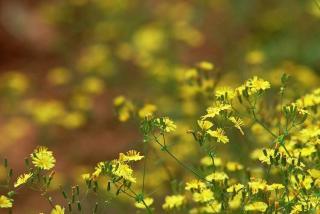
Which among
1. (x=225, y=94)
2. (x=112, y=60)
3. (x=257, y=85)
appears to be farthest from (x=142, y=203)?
(x=112, y=60)

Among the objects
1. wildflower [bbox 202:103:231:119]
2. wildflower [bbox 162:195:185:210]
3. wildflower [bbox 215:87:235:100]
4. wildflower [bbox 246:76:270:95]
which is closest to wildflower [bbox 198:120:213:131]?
wildflower [bbox 202:103:231:119]

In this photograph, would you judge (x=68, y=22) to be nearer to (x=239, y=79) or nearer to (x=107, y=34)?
(x=107, y=34)

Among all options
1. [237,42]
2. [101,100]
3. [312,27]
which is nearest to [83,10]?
[101,100]

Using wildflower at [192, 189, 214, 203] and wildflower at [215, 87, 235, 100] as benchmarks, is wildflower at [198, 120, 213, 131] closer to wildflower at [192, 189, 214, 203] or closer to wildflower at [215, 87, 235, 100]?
wildflower at [215, 87, 235, 100]

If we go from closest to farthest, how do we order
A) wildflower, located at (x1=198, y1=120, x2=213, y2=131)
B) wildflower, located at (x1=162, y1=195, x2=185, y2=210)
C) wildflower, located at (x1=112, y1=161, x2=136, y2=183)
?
1. wildflower, located at (x1=112, y1=161, x2=136, y2=183)
2. wildflower, located at (x1=198, y1=120, x2=213, y2=131)
3. wildflower, located at (x1=162, y1=195, x2=185, y2=210)

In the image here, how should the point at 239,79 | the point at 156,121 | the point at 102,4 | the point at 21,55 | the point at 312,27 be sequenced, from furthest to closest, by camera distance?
the point at 21,55, the point at 102,4, the point at 312,27, the point at 239,79, the point at 156,121

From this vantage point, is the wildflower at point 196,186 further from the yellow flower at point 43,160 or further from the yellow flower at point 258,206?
the yellow flower at point 43,160

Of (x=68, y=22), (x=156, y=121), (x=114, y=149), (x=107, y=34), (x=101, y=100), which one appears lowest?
(x=156, y=121)

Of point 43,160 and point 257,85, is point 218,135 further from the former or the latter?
point 43,160
